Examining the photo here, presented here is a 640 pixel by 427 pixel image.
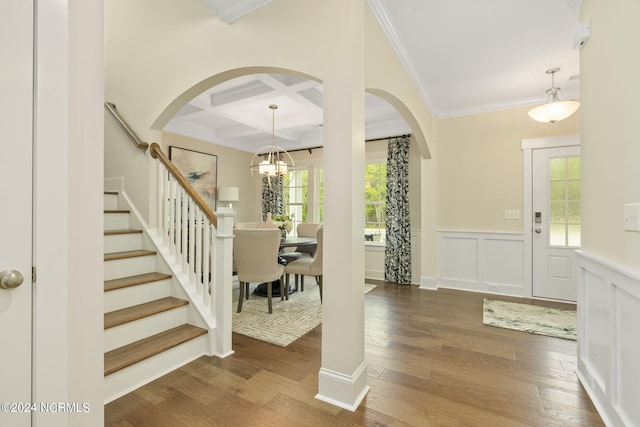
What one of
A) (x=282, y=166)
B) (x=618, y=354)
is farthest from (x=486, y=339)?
(x=282, y=166)

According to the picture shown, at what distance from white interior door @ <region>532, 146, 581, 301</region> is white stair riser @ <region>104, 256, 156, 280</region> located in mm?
4649

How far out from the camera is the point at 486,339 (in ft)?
8.73

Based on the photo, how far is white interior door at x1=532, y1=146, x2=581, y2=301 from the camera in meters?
3.76

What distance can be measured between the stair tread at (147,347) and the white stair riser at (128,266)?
62 centimetres

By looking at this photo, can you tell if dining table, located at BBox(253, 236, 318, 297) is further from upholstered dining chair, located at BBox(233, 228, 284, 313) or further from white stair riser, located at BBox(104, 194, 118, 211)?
white stair riser, located at BBox(104, 194, 118, 211)

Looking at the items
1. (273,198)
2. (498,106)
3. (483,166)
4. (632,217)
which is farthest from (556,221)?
(273,198)

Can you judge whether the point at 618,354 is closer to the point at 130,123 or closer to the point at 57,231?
the point at 57,231

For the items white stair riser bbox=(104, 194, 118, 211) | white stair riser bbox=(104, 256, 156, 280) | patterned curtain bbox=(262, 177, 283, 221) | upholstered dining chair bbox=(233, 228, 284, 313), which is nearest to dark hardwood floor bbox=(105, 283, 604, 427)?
upholstered dining chair bbox=(233, 228, 284, 313)

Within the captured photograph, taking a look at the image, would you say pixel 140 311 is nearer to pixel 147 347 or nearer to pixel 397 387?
pixel 147 347

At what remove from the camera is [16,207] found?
87 centimetres

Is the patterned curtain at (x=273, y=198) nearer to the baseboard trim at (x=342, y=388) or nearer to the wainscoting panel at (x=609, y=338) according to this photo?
the baseboard trim at (x=342, y=388)

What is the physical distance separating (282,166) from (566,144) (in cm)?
388

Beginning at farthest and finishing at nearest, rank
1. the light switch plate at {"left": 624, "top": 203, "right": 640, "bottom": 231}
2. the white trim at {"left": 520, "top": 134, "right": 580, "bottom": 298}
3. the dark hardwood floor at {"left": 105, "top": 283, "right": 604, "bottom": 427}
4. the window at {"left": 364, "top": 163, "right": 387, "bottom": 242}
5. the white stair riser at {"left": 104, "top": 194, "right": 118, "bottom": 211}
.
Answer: the window at {"left": 364, "top": 163, "right": 387, "bottom": 242}
the white trim at {"left": 520, "top": 134, "right": 580, "bottom": 298}
the white stair riser at {"left": 104, "top": 194, "right": 118, "bottom": 211}
the dark hardwood floor at {"left": 105, "top": 283, "right": 604, "bottom": 427}
the light switch plate at {"left": 624, "top": 203, "right": 640, "bottom": 231}

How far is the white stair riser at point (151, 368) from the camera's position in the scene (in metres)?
1.78
